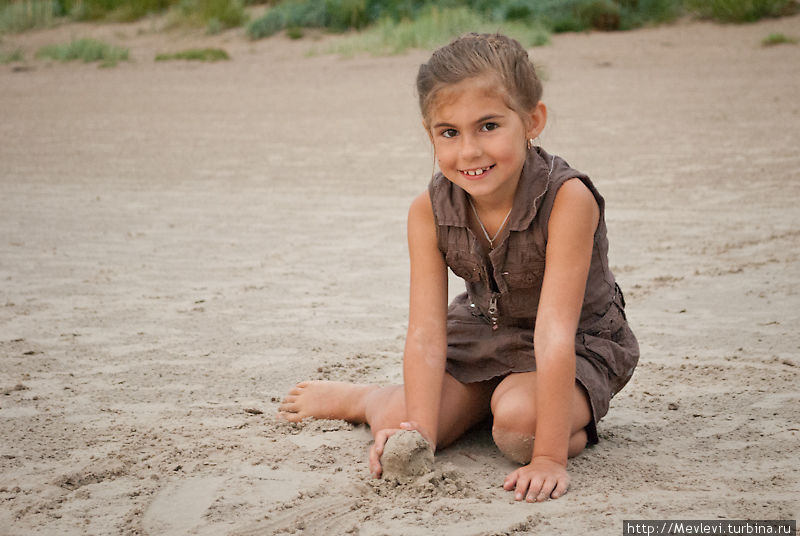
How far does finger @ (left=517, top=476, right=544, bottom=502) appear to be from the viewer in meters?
2.22

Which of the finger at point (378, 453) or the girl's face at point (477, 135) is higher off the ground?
the girl's face at point (477, 135)

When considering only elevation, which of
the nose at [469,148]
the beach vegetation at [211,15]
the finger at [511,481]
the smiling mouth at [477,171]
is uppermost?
the nose at [469,148]

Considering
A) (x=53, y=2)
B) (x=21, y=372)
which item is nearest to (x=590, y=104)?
(x=21, y=372)

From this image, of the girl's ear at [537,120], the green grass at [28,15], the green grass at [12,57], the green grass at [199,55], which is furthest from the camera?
the green grass at [28,15]

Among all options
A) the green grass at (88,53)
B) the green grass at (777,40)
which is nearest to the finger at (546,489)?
the green grass at (777,40)

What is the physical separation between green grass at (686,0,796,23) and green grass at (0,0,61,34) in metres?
13.4

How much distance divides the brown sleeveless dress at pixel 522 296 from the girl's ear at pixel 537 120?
0.08 meters

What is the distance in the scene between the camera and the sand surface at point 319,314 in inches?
89.4

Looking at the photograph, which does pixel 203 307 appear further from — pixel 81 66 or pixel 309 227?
pixel 81 66

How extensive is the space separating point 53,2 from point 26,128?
12634 millimetres

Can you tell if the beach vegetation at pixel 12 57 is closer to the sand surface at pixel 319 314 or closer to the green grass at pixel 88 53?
the green grass at pixel 88 53

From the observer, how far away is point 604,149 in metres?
7.18

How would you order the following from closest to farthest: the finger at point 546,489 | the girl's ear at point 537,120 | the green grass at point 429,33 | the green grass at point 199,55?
1. the finger at point 546,489
2. the girl's ear at point 537,120
3. the green grass at point 429,33
4. the green grass at point 199,55

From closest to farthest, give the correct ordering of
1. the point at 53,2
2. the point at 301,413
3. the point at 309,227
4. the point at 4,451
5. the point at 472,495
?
the point at 472,495, the point at 4,451, the point at 301,413, the point at 309,227, the point at 53,2
